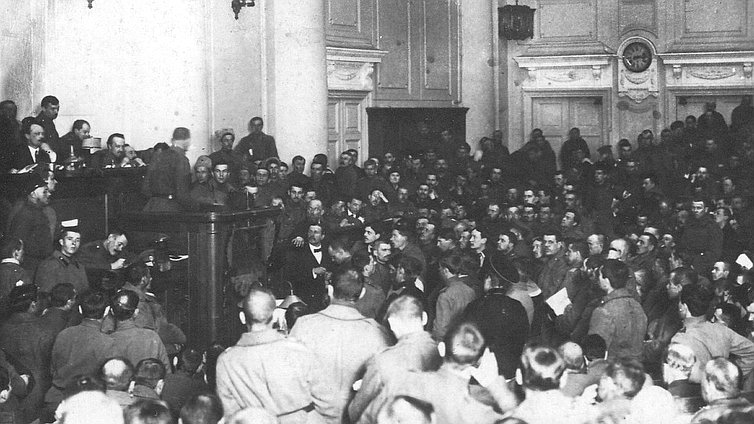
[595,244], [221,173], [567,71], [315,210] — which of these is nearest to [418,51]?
[567,71]

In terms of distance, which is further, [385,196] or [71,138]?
[385,196]

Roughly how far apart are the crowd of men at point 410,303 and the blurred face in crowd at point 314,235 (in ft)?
0.11

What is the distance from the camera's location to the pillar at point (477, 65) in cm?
1847

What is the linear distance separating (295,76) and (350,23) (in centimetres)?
287

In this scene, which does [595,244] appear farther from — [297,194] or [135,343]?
[135,343]

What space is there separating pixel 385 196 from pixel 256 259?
16.6 ft

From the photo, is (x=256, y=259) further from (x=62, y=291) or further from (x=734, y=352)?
(x=734, y=352)

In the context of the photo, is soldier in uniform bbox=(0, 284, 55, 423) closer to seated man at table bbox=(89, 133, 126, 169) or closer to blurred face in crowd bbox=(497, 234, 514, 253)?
blurred face in crowd bbox=(497, 234, 514, 253)

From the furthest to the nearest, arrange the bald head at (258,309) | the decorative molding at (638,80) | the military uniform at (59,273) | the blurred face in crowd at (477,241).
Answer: the decorative molding at (638,80) < the blurred face in crowd at (477,241) < the military uniform at (59,273) < the bald head at (258,309)

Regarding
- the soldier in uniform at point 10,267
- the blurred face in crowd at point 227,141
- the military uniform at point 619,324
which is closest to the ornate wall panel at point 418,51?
the blurred face in crowd at point 227,141

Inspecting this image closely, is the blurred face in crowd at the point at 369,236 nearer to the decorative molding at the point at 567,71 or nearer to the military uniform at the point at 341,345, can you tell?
the military uniform at the point at 341,345

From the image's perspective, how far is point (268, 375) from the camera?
205 inches

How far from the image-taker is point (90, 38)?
12.9 m

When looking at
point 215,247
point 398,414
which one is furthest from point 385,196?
point 398,414
